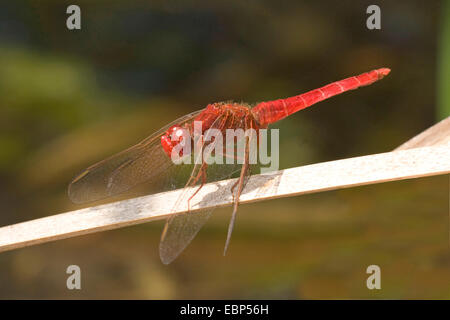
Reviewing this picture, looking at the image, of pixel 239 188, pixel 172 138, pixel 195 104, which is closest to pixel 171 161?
pixel 172 138

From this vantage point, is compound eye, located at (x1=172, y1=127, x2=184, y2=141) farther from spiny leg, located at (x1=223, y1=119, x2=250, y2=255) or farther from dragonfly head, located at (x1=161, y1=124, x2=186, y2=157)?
spiny leg, located at (x1=223, y1=119, x2=250, y2=255)

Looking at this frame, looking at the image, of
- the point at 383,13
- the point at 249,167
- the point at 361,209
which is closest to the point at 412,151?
the point at 249,167

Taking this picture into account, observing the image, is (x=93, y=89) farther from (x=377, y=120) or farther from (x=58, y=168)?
(x=377, y=120)

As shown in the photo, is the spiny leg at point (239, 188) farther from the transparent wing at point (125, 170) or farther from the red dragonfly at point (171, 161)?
the transparent wing at point (125, 170)

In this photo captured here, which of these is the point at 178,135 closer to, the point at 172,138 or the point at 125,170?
the point at 172,138

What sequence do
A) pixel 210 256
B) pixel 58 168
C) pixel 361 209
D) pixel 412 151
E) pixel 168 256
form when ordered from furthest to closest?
1. pixel 58 168
2. pixel 210 256
3. pixel 361 209
4. pixel 168 256
5. pixel 412 151

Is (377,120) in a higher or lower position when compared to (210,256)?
higher

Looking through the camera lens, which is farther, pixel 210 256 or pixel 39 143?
pixel 39 143
